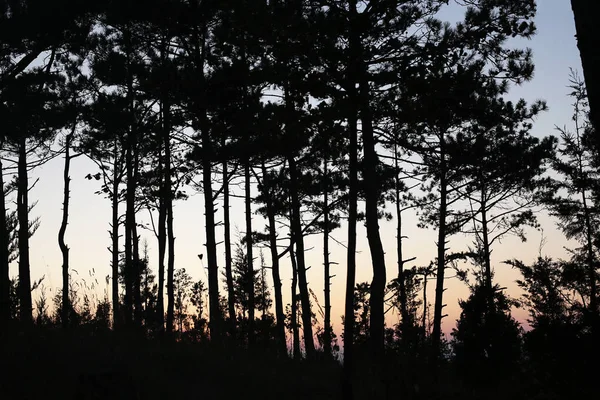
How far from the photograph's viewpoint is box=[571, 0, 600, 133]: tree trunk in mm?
4246

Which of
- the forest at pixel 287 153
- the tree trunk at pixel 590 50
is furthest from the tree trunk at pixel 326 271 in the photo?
the tree trunk at pixel 590 50

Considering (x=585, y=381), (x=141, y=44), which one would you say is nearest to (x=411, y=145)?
(x=585, y=381)

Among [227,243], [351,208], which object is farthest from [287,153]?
[227,243]

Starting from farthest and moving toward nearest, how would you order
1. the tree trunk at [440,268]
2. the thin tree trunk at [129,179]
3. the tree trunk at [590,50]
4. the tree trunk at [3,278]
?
the tree trunk at [440,268] → the thin tree trunk at [129,179] → the tree trunk at [3,278] → the tree trunk at [590,50]

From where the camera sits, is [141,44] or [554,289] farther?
[141,44]

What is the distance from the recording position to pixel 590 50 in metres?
4.30

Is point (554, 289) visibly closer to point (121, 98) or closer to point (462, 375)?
point (462, 375)

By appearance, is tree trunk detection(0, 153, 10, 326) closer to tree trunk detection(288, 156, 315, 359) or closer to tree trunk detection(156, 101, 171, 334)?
tree trunk detection(156, 101, 171, 334)

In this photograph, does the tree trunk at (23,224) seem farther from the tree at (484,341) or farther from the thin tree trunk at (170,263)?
the tree at (484,341)

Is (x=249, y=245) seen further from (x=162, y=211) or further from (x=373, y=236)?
(x=373, y=236)

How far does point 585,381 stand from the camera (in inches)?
307

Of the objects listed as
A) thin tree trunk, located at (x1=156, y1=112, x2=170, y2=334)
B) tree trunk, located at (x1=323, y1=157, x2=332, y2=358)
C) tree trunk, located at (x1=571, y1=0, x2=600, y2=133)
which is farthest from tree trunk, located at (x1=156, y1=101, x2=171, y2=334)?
tree trunk, located at (x1=571, y1=0, x2=600, y2=133)

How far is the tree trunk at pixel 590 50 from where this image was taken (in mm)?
4246

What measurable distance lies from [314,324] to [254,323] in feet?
22.0
